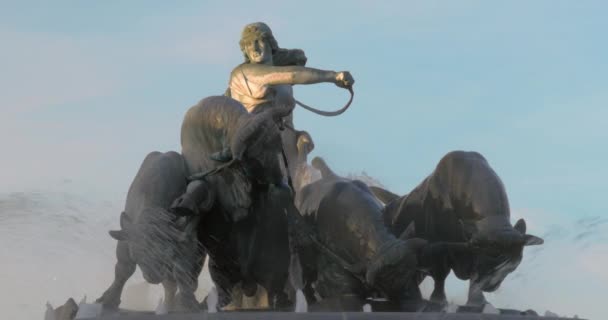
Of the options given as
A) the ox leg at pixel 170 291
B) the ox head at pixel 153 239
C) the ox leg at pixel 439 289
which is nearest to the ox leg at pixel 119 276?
the ox head at pixel 153 239

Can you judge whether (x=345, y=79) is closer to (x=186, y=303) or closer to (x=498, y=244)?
(x=498, y=244)

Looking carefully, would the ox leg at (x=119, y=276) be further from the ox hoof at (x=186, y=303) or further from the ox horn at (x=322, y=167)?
the ox horn at (x=322, y=167)

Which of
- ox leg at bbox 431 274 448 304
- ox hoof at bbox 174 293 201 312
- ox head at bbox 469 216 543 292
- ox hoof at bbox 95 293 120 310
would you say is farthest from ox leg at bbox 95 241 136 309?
ox head at bbox 469 216 543 292

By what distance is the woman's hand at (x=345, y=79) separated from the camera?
1341 cm

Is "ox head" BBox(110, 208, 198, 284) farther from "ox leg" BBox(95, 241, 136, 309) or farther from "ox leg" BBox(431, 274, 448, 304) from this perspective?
"ox leg" BBox(431, 274, 448, 304)

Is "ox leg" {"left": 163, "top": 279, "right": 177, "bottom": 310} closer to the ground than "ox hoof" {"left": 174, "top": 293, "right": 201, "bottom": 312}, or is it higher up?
higher up

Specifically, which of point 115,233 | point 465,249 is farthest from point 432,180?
point 115,233

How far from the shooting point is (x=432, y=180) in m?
13.3

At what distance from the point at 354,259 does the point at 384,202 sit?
215cm

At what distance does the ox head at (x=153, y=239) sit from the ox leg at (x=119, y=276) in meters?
0.15

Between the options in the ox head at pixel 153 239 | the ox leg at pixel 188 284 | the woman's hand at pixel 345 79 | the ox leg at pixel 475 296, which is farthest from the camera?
the woman's hand at pixel 345 79

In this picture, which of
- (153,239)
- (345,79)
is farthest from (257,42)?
(153,239)

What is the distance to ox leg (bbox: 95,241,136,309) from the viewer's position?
40.8 feet

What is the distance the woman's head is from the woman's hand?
136 cm
